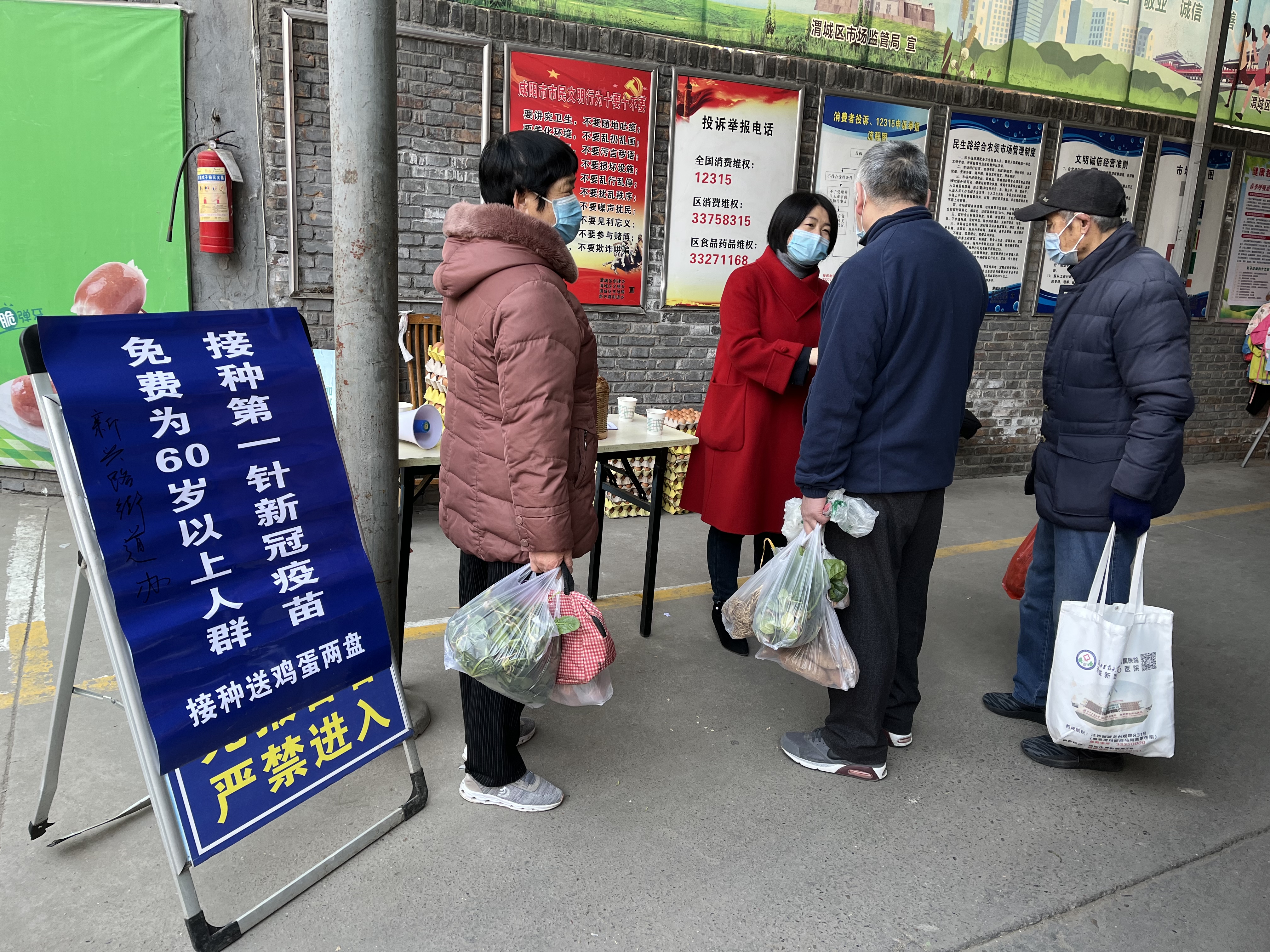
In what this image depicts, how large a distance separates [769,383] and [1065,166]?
504 centimetres

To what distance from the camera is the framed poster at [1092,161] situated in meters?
7.02

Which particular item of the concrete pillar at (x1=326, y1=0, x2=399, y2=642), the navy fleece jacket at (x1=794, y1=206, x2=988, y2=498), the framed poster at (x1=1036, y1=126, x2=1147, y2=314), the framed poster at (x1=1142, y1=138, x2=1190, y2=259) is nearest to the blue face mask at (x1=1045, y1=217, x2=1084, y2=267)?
the navy fleece jacket at (x1=794, y1=206, x2=988, y2=498)

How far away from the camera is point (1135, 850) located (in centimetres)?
263

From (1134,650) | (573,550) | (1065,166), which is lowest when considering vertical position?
(1134,650)

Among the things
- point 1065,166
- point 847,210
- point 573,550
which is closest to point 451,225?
point 573,550

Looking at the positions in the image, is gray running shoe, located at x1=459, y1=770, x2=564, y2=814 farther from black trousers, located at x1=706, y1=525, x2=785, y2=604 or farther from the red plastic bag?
the red plastic bag

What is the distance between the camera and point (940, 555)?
5277 millimetres

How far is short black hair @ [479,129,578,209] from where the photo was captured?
7.75 feet

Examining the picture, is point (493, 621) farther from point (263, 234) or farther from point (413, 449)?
point (263, 234)

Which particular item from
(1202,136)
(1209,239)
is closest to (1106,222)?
(1202,136)

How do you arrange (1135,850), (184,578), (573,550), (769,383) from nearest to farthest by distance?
1. (184,578)
2. (573,550)
3. (1135,850)
4. (769,383)

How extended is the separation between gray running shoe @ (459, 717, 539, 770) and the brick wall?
9.62 ft

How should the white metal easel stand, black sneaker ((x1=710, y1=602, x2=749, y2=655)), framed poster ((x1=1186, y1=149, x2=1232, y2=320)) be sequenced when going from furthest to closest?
framed poster ((x1=1186, y1=149, x2=1232, y2=320)), black sneaker ((x1=710, y1=602, x2=749, y2=655)), the white metal easel stand

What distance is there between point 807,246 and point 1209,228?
21.3 ft
